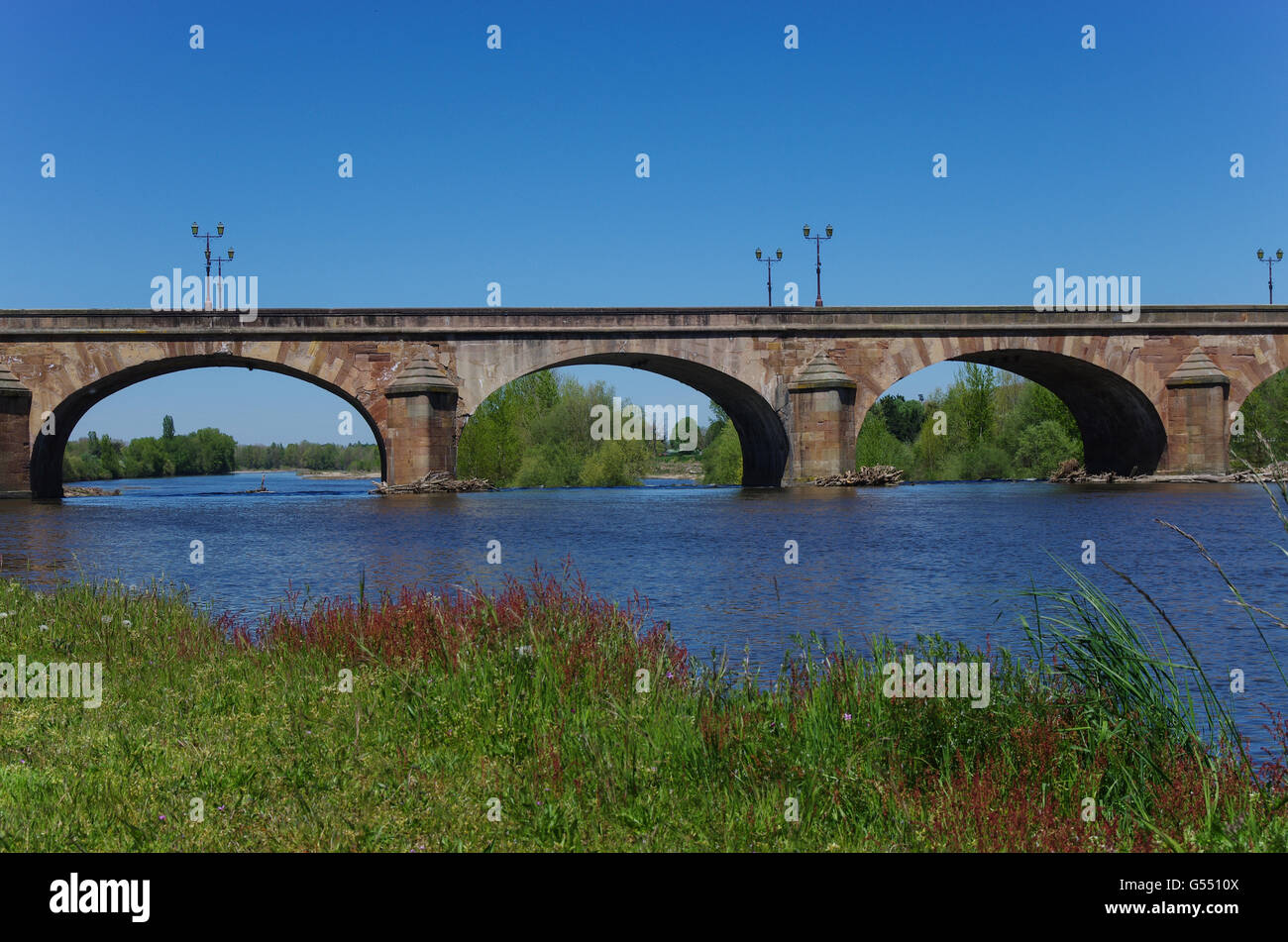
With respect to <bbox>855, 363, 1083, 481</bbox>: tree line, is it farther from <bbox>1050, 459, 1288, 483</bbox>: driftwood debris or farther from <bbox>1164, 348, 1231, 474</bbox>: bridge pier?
<bbox>1164, 348, 1231, 474</bbox>: bridge pier

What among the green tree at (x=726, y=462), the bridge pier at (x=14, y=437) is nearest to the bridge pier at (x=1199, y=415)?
the green tree at (x=726, y=462)

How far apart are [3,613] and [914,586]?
12.0m

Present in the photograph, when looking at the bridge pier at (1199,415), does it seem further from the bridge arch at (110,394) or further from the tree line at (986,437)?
the bridge arch at (110,394)

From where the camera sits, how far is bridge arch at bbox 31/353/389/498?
1660 inches

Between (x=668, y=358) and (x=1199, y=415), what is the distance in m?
23.2

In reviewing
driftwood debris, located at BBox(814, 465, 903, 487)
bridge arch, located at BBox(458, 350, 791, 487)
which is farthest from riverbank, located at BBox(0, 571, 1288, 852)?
driftwood debris, located at BBox(814, 465, 903, 487)

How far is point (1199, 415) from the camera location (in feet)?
158

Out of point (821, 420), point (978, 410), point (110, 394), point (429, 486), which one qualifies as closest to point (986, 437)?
point (978, 410)

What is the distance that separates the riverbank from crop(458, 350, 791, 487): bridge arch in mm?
36294

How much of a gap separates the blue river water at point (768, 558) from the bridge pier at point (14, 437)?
148 centimetres
